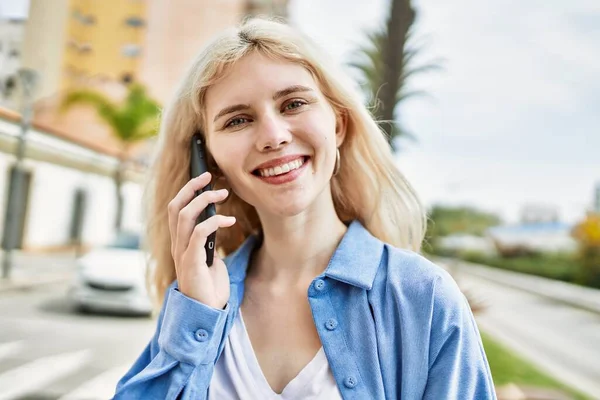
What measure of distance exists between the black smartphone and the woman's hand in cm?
4

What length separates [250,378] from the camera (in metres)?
1.42

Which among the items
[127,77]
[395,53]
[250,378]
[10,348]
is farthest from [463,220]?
[250,378]

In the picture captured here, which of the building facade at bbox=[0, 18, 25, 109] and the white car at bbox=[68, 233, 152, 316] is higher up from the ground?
the building facade at bbox=[0, 18, 25, 109]

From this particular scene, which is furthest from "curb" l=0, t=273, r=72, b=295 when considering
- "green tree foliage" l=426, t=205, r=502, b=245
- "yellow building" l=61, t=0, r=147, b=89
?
"green tree foliage" l=426, t=205, r=502, b=245

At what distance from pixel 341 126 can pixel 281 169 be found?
0.36 meters

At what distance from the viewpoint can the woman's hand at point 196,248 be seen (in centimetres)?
150

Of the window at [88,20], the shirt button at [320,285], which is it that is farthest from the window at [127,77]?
the shirt button at [320,285]

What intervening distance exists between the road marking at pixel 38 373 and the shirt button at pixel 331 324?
2.05 meters

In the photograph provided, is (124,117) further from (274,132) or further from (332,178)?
(274,132)

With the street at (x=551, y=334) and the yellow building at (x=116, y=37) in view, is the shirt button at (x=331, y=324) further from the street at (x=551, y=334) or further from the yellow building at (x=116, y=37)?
the yellow building at (x=116, y=37)

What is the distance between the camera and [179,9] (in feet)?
107

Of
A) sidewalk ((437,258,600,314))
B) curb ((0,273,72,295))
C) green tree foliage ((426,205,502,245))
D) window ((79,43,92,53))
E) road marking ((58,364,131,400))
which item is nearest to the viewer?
road marking ((58,364,131,400))

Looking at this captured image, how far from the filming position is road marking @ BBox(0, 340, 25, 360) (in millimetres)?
2725

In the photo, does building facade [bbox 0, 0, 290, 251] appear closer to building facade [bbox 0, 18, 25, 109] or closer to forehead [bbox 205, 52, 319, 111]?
building facade [bbox 0, 18, 25, 109]
